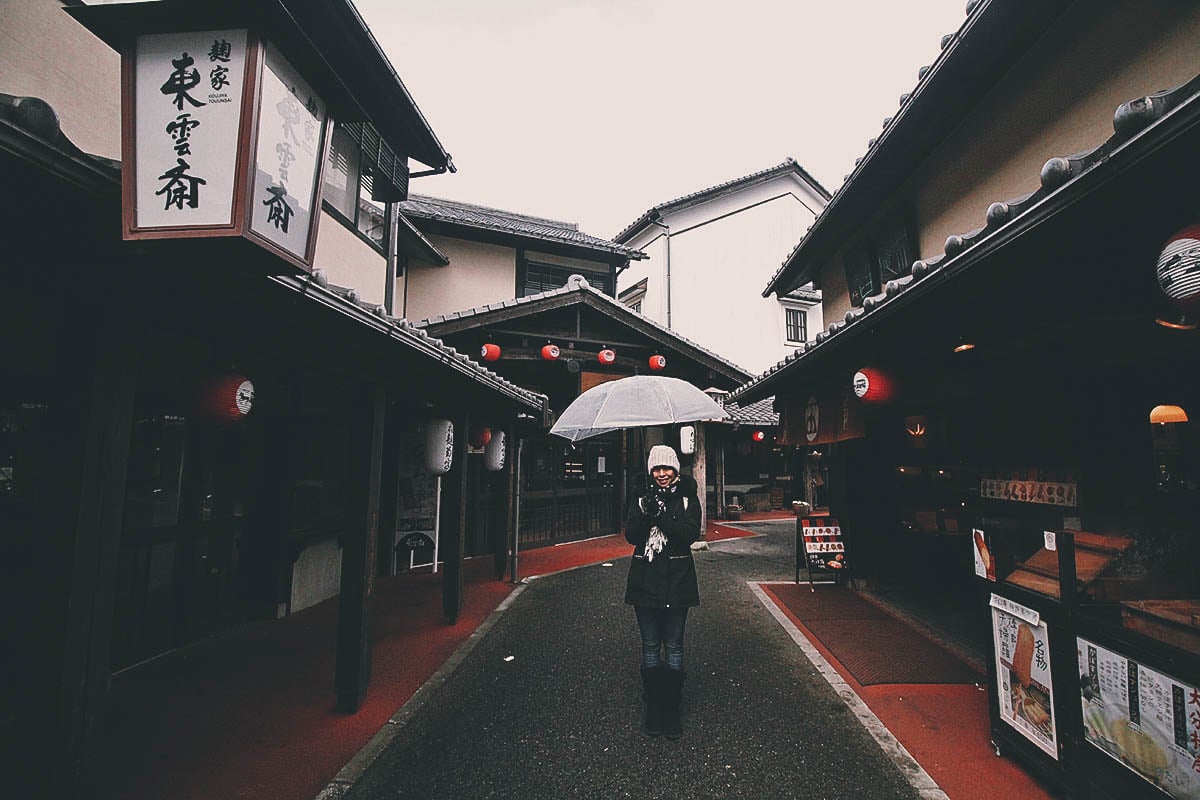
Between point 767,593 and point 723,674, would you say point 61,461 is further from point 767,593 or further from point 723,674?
point 767,593

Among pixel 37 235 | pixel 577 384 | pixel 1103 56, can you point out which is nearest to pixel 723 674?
pixel 37 235

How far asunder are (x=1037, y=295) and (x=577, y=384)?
39.0 feet

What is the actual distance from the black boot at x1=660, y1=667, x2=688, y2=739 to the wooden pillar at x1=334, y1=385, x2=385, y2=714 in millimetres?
3060

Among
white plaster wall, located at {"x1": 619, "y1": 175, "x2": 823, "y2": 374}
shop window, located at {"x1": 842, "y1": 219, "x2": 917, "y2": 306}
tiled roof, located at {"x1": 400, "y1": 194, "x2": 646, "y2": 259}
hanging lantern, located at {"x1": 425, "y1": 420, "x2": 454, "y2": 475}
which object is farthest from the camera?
white plaster wall, located at {"x1": 619, "y1": 175, "x2": 823, "y2": 374}

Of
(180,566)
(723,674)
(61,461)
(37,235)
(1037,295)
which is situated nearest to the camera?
(37,235)

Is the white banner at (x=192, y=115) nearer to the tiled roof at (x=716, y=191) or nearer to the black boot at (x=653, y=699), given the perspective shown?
the black boot at (x=653, y=699)

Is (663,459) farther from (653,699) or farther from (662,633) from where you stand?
(653,699)

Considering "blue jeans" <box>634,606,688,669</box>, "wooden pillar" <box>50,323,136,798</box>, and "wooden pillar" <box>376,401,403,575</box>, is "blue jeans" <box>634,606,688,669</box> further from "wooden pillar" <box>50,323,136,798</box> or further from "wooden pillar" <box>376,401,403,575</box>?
"wooden pillar" <box>376,401,403,575</box>

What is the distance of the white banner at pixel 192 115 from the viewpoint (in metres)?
2.50

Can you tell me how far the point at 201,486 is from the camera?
268 inches

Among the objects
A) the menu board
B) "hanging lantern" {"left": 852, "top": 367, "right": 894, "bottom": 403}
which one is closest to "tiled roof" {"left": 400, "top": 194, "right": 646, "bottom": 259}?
the menu board

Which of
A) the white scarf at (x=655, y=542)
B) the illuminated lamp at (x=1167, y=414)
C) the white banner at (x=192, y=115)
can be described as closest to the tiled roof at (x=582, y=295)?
the white scarf at (x=655, y=542)

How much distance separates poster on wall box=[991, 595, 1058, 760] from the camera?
11.9 feet

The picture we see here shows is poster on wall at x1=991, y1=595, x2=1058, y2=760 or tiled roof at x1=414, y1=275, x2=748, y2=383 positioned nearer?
poster on wall at x1=991, y1=595, x2=1058, y2=760
